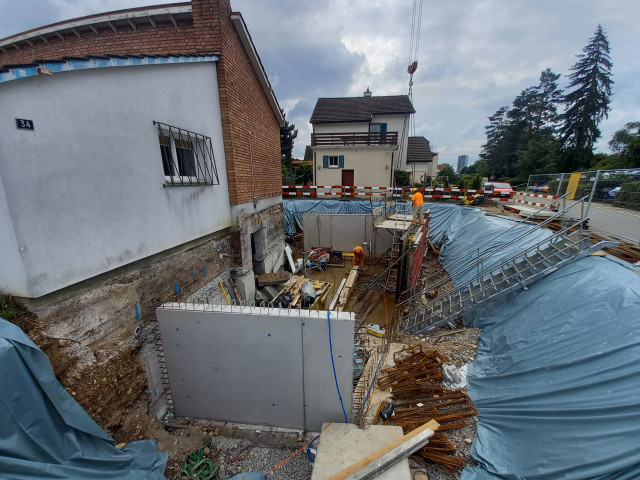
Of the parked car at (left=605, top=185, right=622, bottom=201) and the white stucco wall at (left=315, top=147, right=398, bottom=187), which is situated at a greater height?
the white stucco wall at (left=315, top=147, right=398, bottom=187)

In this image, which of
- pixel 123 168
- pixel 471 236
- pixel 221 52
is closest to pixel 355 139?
pixel 471 236

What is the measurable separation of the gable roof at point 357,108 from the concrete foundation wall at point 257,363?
25.0 meters

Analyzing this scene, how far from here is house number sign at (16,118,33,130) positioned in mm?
2607

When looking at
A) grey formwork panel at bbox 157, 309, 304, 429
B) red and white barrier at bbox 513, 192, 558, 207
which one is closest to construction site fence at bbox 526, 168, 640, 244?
red and white barrier at bbox 513, 192, 558, 207

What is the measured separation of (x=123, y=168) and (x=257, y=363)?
3.43 metres

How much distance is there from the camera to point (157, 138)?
4398 mm

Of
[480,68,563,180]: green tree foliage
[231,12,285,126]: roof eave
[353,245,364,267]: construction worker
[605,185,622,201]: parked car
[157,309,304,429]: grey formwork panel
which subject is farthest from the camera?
[480,68,563,180]: green tree foliage

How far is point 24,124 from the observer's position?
265cm

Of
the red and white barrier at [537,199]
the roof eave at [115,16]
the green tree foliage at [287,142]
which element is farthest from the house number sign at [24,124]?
the green tree foliage at [287,142]

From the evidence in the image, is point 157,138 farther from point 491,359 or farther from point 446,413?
point 491,359

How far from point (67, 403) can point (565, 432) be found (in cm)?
565

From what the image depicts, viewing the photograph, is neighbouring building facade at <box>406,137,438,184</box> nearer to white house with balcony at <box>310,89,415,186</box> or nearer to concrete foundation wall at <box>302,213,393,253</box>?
white house with balcony at <box>310,89,415,186</box>

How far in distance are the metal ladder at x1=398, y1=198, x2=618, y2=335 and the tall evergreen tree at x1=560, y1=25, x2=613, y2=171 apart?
3224cm

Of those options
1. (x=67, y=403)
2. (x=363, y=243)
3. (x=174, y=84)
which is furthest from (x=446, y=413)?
(x=363, y=243)
